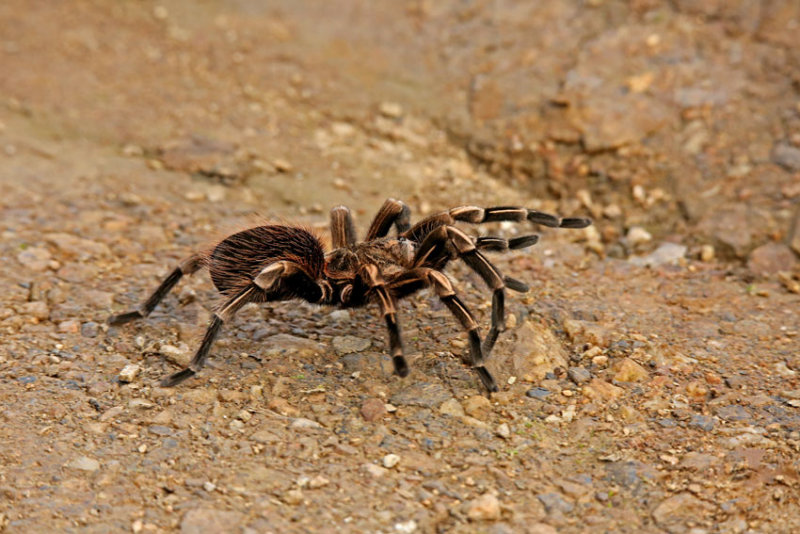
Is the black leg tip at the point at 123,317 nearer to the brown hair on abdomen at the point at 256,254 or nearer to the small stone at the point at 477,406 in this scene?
the brown hair on abdomen at the point at 256,254

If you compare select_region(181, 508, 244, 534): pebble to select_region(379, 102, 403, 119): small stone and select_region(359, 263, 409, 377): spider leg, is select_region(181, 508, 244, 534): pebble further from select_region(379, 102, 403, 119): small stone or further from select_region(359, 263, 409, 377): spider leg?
select_region(379, 102, 403, 119): small stone

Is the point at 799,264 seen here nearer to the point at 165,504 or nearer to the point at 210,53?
the point at 165,504

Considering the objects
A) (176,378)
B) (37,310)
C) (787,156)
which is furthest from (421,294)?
(787,156)

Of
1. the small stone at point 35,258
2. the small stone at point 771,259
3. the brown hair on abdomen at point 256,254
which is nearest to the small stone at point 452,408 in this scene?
the brown hair on abdomen at point 256,254

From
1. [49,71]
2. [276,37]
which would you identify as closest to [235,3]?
[276,37]

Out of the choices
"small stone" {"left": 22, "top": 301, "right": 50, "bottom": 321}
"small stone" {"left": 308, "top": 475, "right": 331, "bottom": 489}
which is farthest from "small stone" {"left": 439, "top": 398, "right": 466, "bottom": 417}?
"small stone" {"left": 22, "top": 301, "right": 50, "bottom": 321}
